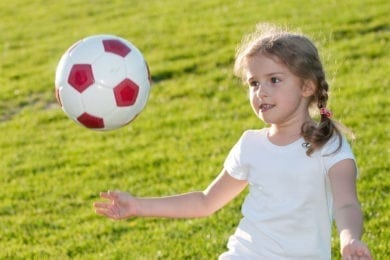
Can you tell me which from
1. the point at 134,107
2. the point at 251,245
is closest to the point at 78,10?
the point at 134,107

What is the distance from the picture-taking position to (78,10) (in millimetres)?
18281

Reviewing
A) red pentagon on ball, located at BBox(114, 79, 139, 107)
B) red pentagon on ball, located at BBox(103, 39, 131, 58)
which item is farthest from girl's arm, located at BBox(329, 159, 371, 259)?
red pentagon on ball, located at BBox(103, 39, 131, 58)

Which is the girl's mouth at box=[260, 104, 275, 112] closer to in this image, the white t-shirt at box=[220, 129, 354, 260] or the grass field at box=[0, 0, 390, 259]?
the white t-shirt at box=[220, 129, 354, 260]

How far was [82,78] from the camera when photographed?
4.95m

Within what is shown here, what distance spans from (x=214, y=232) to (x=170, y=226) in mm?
430

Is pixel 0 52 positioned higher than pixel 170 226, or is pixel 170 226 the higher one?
pixel 0 52

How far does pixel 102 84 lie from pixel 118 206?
99cm

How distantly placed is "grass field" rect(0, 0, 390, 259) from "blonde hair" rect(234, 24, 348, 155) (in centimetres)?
43

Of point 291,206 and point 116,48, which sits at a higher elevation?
point 116,48

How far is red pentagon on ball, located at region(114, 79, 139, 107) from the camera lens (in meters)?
4.95

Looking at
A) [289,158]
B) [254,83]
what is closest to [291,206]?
[289,158]

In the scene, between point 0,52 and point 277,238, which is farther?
point 0,52

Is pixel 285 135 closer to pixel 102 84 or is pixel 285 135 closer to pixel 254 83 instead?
pixel 254 83

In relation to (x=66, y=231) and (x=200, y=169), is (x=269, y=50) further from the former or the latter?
(x=200, y=169)
